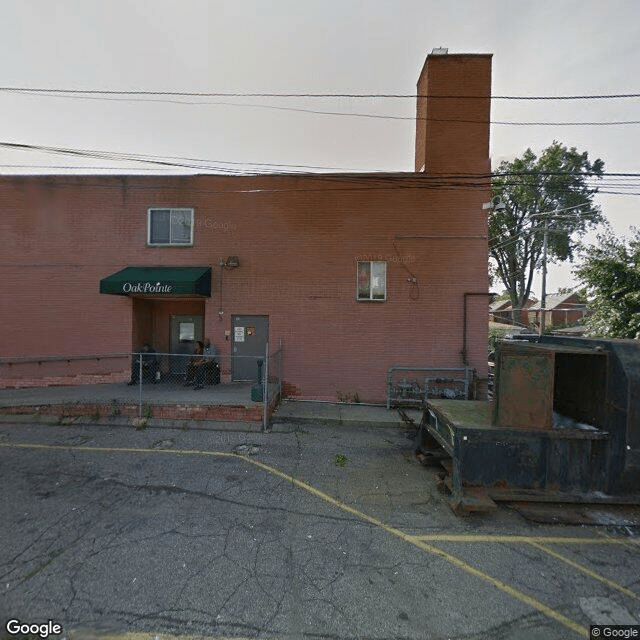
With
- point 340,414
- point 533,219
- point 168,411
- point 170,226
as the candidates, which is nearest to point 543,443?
point 340,414

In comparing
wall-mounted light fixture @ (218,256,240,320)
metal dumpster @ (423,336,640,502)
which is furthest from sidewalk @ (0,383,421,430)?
metal dumpster @ (423,336,640,502)

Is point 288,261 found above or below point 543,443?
above

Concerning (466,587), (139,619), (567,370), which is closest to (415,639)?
(466,587)

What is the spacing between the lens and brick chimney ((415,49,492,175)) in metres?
10.1

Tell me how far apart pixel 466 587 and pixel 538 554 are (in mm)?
1196

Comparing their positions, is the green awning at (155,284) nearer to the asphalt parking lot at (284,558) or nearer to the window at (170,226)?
the window at (170,226)

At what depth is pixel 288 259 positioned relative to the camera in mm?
10289

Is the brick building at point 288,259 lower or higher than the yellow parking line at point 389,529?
higher

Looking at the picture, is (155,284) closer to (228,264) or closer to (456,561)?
(228,264)

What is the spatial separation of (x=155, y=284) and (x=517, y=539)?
1016cm

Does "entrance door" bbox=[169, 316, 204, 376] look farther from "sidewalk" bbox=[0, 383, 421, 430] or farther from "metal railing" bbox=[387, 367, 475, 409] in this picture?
"metal railing" bbox=[387, 367, 475, 409]

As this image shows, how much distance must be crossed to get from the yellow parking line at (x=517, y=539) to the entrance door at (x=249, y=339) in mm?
7438

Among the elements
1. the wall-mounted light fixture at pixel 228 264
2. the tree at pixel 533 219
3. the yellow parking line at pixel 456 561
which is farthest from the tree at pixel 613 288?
the tree at pixel 533 219

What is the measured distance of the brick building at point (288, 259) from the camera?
32.9 ft
